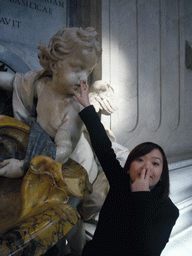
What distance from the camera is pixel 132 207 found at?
2.34 feet

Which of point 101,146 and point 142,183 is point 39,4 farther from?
point 142,183

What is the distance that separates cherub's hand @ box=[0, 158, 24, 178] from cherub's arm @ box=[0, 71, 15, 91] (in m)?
0.52

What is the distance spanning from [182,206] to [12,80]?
1456 mm

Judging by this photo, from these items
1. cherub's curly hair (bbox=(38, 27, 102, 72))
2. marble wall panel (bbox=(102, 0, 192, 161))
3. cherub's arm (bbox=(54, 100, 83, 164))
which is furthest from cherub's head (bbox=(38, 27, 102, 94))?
marble wall panel (bbox=(102, 0, 192, 161))

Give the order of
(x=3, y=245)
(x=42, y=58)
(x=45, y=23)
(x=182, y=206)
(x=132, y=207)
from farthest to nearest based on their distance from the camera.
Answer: (x=45, y=23)
(x=182, y=206)
(x=42, y=58)
(x=132, y=207)
(x=3, y=245)

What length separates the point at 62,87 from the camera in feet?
3.38

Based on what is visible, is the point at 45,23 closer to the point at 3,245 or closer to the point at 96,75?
the point at 96,75

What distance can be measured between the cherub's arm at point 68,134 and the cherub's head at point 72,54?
0.42 feet

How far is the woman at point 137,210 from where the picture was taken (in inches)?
24.8

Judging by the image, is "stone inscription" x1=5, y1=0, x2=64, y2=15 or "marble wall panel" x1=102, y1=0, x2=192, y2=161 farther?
"marble wall panel" x1=102, y1=0, x2=192, y2=161

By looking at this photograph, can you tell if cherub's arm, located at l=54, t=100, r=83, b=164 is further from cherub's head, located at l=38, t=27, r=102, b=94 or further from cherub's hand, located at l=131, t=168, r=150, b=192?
cherub's hand, located at l=131, t=168, r=150, b=192

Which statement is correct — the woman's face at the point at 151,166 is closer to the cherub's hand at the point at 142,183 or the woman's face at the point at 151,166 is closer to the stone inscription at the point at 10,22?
the cherub's hand at the point at 142,183

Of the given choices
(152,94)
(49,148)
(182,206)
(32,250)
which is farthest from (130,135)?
(32,250)

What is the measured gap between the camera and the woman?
→ 0.63m
